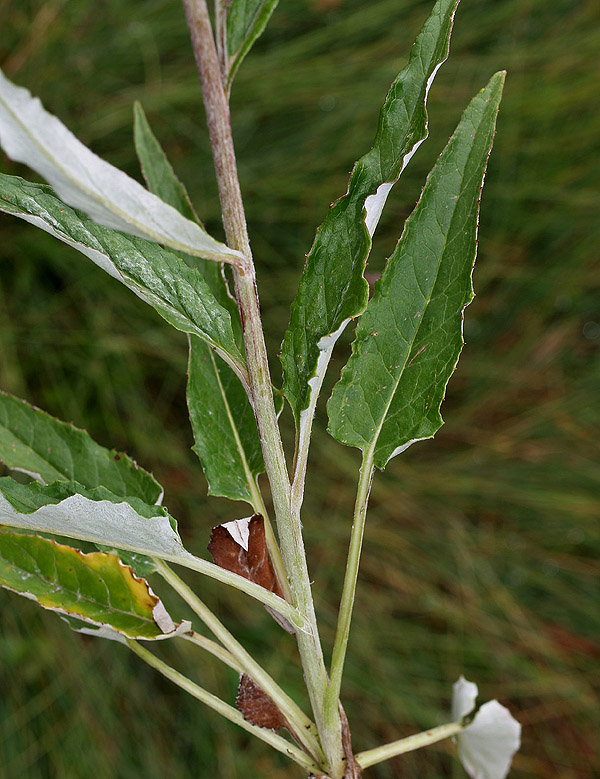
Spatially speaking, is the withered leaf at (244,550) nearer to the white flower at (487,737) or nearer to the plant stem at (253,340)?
the plant stem at (253,340)

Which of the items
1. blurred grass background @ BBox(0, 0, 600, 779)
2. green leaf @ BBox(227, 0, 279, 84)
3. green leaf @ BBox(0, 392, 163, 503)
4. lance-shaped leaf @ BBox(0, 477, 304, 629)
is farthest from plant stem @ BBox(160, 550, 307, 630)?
blurred grass background @ BBox(0, 0, 600, 779)

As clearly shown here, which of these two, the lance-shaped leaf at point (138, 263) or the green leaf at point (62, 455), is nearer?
the lance-shaped leaf at point (138, 263)

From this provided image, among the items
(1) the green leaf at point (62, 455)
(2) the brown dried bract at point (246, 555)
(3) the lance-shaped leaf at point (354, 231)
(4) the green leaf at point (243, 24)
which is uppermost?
(4) the green leaf at point (243, 24)

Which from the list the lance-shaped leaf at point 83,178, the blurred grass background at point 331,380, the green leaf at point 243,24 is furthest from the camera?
the blurred grass background at point 331,380

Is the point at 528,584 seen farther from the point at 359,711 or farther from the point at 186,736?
the point at 186,736

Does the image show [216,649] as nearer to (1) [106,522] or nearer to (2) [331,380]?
(1) [106,522]

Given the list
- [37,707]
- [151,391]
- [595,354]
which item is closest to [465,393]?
[595,354]

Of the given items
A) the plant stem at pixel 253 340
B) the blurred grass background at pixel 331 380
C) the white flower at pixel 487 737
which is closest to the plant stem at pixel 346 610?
the plant stem at pixel 253 340

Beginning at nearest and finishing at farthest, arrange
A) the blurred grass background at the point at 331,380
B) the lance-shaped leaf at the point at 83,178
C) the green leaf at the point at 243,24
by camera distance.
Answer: the lance-shaped leaf at the point at 83,178, the green leaf at the point at 243,24, the blurred grass background at the point at 331,380
